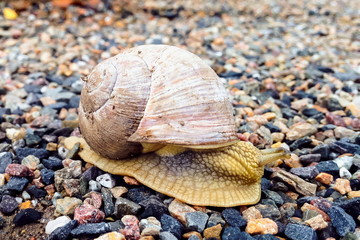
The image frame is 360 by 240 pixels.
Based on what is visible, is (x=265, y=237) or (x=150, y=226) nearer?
(x=265, y=237)

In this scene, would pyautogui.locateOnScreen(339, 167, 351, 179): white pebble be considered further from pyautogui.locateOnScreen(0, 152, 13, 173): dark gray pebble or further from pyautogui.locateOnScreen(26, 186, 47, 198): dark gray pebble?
pyautogui.locateOnScreen(0, 152, 13, 173): dark gray pebble

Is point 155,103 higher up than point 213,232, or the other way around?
point 155,103

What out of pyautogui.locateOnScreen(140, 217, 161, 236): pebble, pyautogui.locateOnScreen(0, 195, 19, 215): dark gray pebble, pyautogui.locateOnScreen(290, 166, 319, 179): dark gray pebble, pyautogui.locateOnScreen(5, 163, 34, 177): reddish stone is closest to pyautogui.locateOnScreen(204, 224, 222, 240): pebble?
pyautogui.locateOnScreen(140, 217, 161, 236): pebble

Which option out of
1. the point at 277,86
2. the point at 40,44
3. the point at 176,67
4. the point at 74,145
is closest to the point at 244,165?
the point at 176,67

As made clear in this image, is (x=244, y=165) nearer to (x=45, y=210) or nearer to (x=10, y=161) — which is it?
(x=45, y=210)

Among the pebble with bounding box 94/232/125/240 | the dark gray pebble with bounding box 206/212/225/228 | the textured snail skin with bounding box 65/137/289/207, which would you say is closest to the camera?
the pebble with bounding box 94/232/125/240

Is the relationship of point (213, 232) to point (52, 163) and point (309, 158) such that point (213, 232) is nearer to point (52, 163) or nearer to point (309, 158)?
point (309, 158)

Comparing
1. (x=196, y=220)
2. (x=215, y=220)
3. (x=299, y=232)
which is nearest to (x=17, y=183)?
(x=196, y=220)
